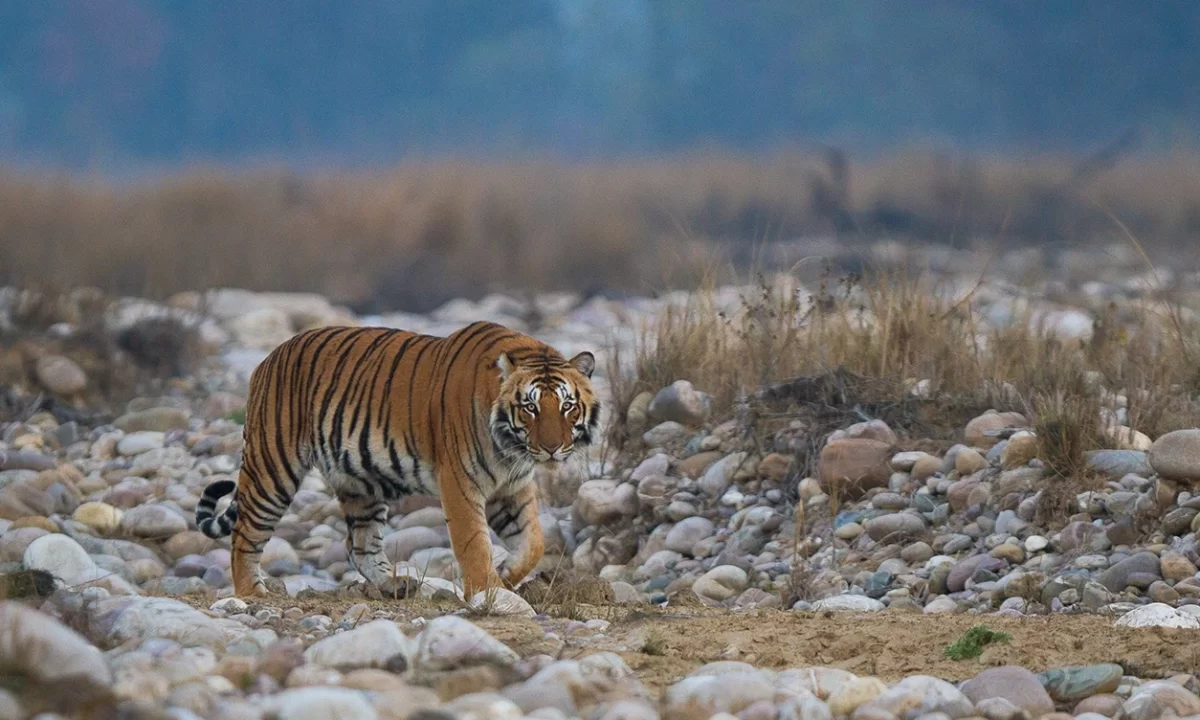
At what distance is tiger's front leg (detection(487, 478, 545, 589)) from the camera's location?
7.05m

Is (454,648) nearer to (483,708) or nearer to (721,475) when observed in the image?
(483,708)

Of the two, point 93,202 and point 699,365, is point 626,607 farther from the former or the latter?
point 93,202

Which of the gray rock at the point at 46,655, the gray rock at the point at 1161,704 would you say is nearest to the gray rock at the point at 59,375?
the gray rock at the point at 46,655

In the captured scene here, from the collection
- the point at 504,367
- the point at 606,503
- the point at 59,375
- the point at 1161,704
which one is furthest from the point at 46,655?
the point at 59,375

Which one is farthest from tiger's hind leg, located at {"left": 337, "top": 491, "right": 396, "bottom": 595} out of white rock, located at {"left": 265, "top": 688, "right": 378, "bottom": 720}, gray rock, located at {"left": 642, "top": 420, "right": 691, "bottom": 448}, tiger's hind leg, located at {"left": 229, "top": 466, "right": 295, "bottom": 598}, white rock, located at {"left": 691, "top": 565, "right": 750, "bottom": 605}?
white rock, located at {"left": 265, "top": 688, "right": 378, "bottom": 720}

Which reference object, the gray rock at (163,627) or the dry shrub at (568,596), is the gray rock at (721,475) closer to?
the dry shrub at (568,596)

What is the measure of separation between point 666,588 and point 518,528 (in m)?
1.14

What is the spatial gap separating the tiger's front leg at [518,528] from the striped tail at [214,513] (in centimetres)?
139

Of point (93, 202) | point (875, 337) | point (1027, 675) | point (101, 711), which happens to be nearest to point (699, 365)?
point (875, 337)

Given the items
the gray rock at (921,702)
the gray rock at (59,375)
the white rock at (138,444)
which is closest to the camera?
the gray rock at (921,702)

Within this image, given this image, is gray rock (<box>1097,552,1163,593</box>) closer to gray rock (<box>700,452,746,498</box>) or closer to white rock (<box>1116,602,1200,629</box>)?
white rock (<box>1116,602,1200,629</box>)

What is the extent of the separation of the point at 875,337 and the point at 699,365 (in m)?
1.11

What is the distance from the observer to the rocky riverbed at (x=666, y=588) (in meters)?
4.28

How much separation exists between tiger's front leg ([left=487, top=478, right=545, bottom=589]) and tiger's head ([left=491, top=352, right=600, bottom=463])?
9.6 inches
